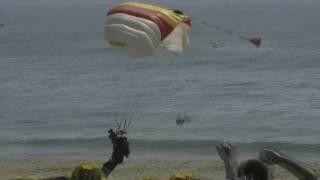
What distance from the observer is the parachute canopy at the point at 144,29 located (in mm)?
15289

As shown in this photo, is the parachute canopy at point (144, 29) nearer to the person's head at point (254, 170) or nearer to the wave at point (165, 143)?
the person's head at point (254, 170)

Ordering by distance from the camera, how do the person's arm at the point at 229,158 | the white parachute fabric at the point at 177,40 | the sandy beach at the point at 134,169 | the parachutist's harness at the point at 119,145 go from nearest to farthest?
the person's arm at the point at 229,158, the parachutist's harness at the point at 119,145, the white parachute fabric at the point at 177,40, the sandy beach at the point at 134,169

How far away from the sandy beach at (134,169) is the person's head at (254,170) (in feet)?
43.1

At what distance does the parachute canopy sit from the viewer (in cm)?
1529

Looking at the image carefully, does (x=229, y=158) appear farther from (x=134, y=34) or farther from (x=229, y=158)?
(x=134, y=34)

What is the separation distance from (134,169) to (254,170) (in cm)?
1595

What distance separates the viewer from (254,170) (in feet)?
28.9

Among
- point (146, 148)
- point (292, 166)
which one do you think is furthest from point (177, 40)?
point (146, 148)

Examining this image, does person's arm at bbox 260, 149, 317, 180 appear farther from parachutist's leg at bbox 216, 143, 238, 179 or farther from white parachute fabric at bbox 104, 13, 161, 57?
white parachute fabric at bbox 104, 13, 161, 57

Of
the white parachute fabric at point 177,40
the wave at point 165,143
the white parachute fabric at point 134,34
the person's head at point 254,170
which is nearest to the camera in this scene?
the person's head at point 254,170

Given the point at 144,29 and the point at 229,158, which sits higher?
the point at 144,29

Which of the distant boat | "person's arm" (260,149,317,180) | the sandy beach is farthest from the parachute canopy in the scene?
the distant boat

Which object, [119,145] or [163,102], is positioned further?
[163,102]

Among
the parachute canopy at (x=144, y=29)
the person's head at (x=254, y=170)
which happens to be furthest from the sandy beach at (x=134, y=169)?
the person's head at (x=254, y=170)
